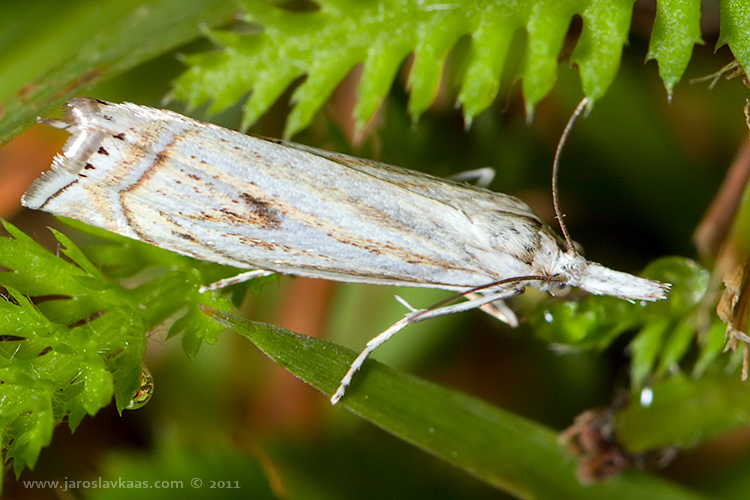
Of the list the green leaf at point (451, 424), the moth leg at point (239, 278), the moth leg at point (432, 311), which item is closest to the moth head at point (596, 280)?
the moth leg at point (432, 311)

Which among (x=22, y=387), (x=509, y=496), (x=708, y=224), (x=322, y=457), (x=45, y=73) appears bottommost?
(x=509, y=496)

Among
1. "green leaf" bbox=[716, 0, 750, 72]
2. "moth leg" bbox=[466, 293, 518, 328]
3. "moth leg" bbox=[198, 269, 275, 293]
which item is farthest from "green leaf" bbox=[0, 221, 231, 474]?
"green leaf" bbox=[716, 0, 750, 72]

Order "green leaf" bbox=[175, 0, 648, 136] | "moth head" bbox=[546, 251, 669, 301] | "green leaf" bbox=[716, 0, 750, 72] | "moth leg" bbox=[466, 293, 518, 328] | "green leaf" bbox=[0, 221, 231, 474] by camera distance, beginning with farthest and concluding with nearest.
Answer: "moth leg" bbox=[466, 293, 518, 328] → "moth head" bbox=[546, 251, 669, 301] → "green leaf" bbox=[175, 0, 648, 136] → "green leaf" bbox=[716, 0, 750, 72] → "green leaf" bbox=[0, 221, 231, 474]

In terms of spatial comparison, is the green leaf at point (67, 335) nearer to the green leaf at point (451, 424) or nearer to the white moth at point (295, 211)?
the white moth at point (295, 211)

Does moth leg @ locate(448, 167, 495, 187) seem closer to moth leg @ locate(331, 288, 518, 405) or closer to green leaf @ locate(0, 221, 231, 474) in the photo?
moth leg @ locate(331, 288, 518, 405)

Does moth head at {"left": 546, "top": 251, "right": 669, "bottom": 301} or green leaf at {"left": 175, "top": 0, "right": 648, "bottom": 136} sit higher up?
green leaf at {"left": 175, "top": 0, "right": 648, "bottom": 136}

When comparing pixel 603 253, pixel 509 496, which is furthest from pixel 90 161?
pixel 603 253

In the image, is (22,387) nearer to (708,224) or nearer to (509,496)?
(509,496)
